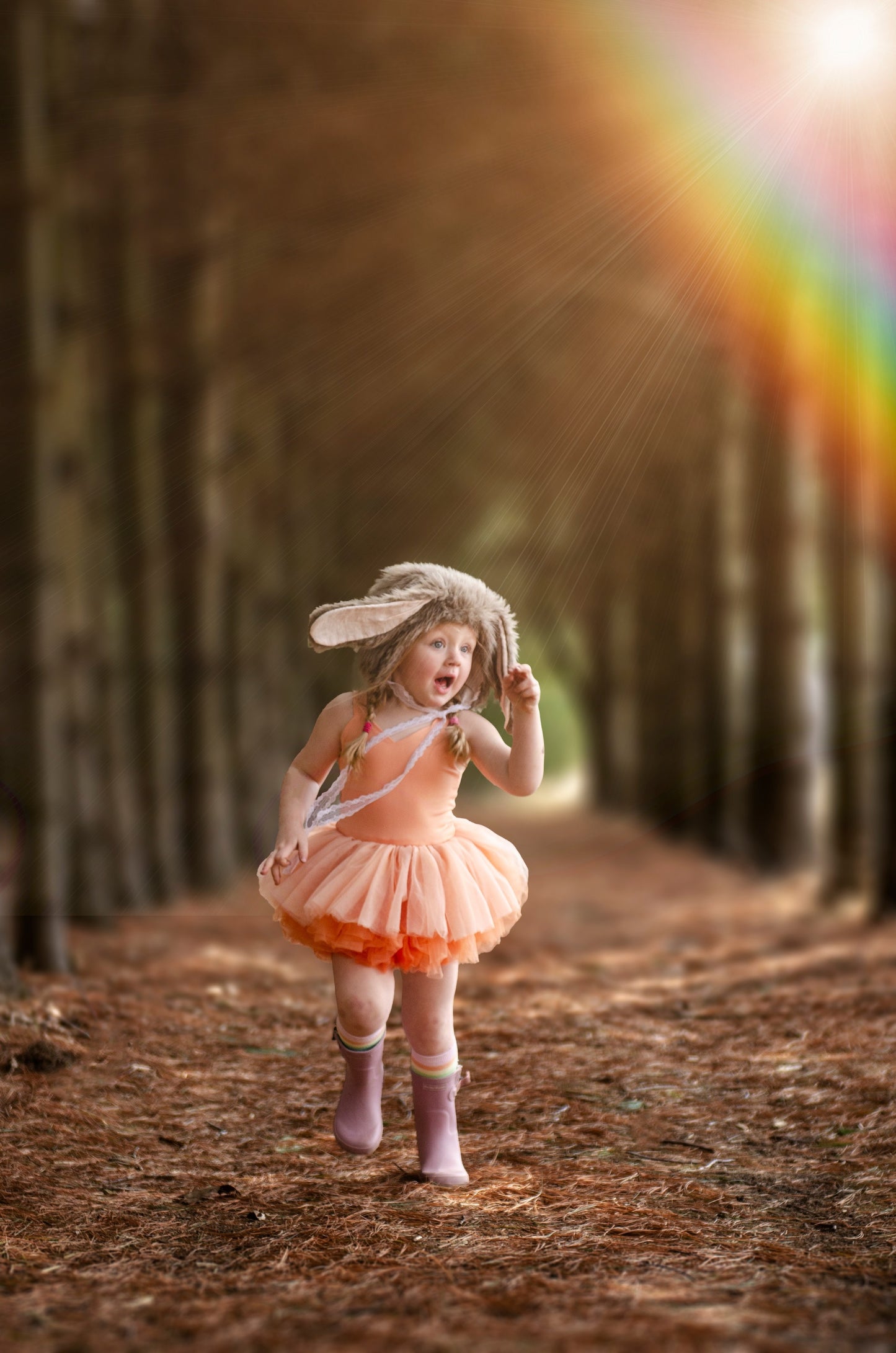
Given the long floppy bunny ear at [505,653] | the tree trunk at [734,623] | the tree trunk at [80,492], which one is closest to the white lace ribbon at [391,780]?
the long floppy bunny ear at [505,653]

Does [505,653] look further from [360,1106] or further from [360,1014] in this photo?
[360,1106]

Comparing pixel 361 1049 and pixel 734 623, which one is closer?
pixel 361 1049

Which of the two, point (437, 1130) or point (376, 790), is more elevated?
point (376, 790)

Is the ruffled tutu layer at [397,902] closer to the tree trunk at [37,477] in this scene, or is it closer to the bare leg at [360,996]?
the bare leg at [360,996]

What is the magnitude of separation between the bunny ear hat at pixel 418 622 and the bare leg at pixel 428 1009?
0.72 meters

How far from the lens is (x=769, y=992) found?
5.75 metres

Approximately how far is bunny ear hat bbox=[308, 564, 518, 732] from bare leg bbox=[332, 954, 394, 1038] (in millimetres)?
762

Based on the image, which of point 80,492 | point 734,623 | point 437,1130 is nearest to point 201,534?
point 80,492

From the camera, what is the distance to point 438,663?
3398 mm

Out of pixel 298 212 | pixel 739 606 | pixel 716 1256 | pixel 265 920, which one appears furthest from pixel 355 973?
pixel 739 606

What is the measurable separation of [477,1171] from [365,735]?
4.04 ft

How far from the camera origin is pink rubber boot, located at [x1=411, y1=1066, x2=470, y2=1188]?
3.29m

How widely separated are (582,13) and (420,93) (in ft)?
4.28

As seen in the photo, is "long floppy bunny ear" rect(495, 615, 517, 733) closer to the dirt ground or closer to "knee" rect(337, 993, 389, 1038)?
"knee" rect(337, 993, 389, 1038)
